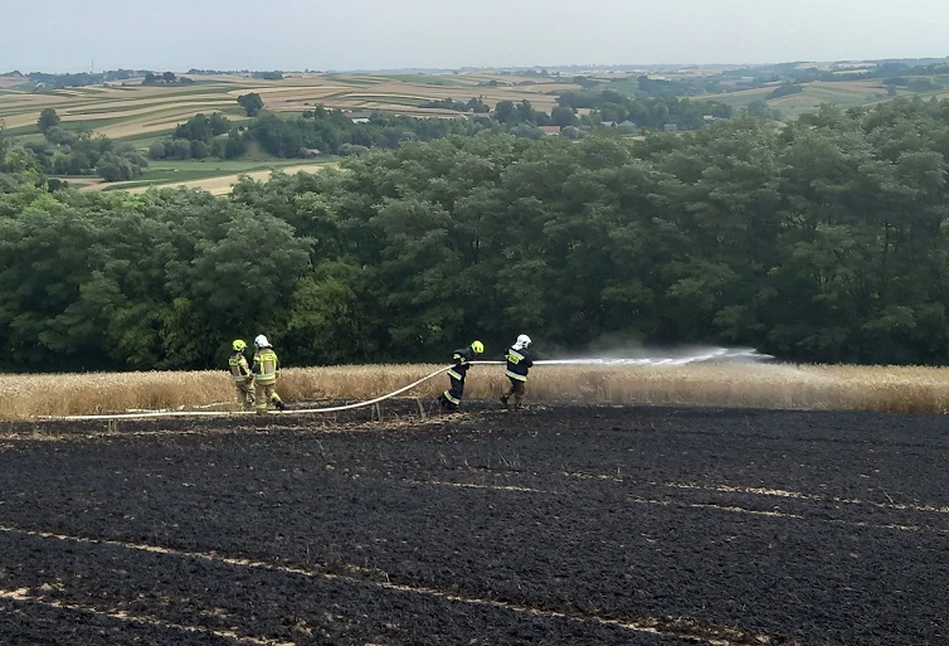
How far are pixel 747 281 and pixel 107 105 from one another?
303ft

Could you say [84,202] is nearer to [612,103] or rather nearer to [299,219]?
[299,219]

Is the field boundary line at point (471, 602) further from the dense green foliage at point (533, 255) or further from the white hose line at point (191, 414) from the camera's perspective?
the dense green foliage at point (533, 255)

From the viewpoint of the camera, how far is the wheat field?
999 inches

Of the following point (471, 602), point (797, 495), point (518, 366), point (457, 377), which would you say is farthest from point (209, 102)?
point (471, 602)

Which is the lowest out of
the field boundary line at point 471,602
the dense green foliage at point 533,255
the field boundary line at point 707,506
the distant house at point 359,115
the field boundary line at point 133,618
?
the distant house at point 359,115

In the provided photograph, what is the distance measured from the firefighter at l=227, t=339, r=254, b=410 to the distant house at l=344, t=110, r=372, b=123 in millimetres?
79891

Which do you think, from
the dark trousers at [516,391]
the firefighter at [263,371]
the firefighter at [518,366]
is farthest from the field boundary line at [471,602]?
the dark trousers at [516,391]

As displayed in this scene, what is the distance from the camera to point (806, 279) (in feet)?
122

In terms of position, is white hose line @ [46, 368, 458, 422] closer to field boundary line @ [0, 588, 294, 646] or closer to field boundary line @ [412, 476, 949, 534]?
field boundary line @ [412, 476, 949, 534]

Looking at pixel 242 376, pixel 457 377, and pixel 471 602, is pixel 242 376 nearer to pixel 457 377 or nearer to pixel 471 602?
pixel 457 377

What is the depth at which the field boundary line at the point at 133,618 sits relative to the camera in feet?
35.2

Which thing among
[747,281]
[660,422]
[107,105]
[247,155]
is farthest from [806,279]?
[107,105]

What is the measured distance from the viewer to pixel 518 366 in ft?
77.0

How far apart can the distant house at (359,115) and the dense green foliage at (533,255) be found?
5483 cm
